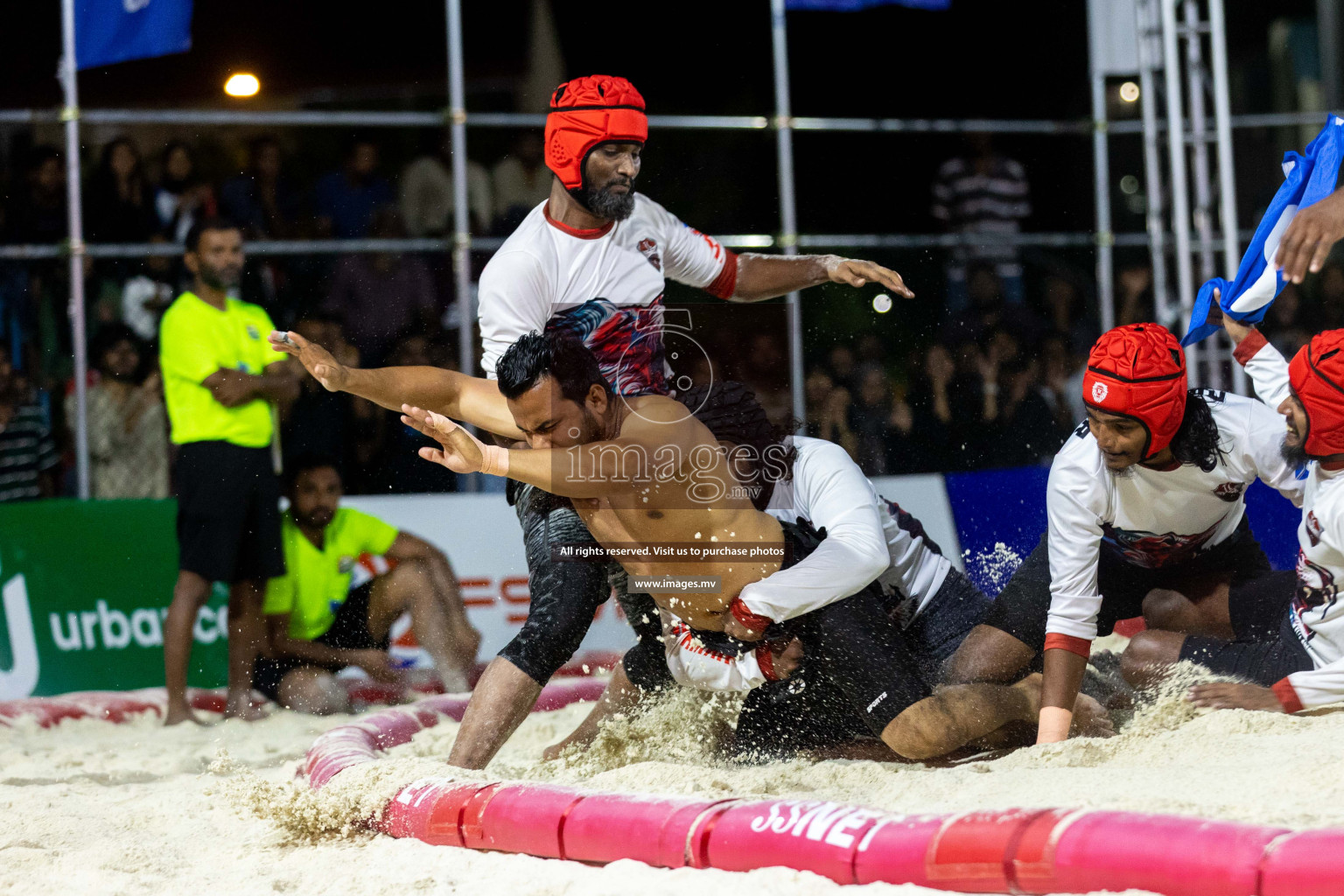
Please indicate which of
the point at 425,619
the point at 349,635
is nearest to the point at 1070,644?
the point at 425,619

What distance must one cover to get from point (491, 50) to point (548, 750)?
5.25 m

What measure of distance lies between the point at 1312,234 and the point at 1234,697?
1.36 meters

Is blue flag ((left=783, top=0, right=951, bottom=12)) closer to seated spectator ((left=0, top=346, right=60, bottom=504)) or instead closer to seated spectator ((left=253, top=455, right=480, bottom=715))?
seated spectator ((left=253, top=455, right=480, bottom=715))

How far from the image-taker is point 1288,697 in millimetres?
3164

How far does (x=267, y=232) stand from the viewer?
6340 mm

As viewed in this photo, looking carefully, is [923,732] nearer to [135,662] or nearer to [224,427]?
[224,427]

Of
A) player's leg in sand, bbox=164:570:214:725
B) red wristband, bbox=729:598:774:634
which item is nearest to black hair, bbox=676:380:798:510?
red wristband, bbox=729:598:774:634

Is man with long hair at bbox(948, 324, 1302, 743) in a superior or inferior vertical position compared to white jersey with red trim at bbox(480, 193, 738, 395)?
inferior

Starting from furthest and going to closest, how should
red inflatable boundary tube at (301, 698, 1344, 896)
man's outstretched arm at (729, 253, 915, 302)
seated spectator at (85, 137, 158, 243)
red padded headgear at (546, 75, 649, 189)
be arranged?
seated spectator at (85, 137, 158, 243)
man's outstretched arm at (729, 253, 915, 302)
red padded headgear at (546, 75, 649, 189)
red inflatable boundary tube at (301, 698, 1344, 896)

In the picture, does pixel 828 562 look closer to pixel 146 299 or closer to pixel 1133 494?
pixel 1133 494

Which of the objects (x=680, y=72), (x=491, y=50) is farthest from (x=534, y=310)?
(x=491, y=50)

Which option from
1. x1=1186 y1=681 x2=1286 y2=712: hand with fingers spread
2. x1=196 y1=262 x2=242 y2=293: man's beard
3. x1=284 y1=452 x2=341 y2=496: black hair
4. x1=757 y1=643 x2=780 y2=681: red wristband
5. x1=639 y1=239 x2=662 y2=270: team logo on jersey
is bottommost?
x1=1186 y1=681 x2=1286 y2=712: hand with fingers spread

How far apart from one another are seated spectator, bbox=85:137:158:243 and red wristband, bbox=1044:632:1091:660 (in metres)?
4.79

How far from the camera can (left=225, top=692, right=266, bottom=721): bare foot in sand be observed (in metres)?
5.23
